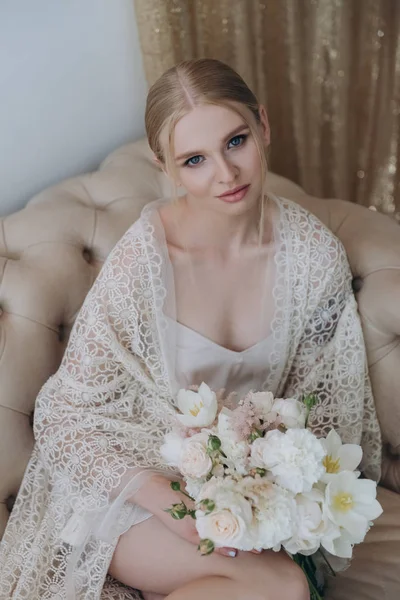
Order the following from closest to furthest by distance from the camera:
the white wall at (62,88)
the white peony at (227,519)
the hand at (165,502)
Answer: the white peony at (227,519)
the hand at (165,502)
the white wall at (62,88)

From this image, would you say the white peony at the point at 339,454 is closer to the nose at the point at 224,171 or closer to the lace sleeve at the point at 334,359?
the lace sleeve at the point at 334,359

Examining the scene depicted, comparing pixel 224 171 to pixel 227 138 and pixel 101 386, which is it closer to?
pixel 227 138

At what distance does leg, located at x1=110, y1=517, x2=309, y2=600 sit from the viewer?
110cm

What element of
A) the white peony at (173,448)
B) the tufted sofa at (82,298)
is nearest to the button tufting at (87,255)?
the tufted sofa at (82,298)

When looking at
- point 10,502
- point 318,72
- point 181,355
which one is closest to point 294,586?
point 181,355

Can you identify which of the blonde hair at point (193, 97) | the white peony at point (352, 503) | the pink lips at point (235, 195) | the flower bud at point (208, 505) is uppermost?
the blonde hair at point (193, 97)

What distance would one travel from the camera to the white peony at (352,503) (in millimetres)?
1009

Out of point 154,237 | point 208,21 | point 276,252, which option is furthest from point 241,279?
point 208,21

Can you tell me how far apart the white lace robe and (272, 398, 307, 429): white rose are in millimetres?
347

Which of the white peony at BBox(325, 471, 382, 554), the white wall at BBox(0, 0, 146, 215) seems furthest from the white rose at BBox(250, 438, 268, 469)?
the white wall at BBox(0, 0, 146, 215)

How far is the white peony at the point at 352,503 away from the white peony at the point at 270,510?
0.08 m

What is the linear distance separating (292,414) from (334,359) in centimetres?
42

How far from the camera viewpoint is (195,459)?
101cm

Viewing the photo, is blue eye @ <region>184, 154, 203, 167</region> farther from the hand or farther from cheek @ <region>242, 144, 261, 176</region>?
the hand
